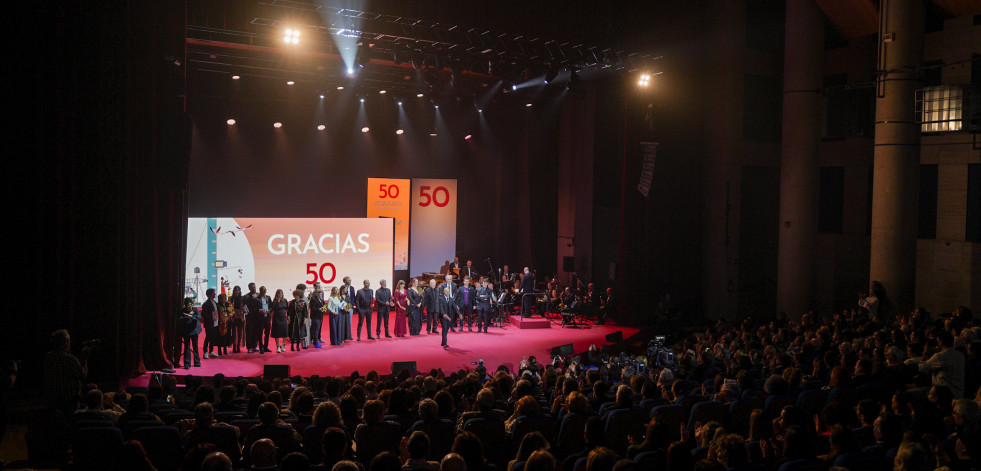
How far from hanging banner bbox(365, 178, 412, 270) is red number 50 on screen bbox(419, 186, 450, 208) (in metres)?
0.48

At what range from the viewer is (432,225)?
952 inches

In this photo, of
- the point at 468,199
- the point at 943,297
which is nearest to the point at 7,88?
the point at 468,199

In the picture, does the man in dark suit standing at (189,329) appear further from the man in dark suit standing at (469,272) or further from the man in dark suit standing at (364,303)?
the man in dark suit standing at (469,272)

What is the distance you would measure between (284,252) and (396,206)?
5.48 meters

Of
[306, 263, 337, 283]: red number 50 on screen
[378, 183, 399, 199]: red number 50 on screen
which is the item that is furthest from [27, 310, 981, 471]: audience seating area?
[378, 183, 399, 199]: red number 50 on screen

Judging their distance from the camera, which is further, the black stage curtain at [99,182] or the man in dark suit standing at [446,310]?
the man in dark suit standing at [446,310]

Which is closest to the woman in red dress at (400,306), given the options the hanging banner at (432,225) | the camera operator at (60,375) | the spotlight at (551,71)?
the hanging banner at (432,225)

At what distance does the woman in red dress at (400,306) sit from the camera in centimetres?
1780

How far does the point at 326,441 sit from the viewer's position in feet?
15.9

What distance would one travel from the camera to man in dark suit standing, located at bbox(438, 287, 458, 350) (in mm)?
16859

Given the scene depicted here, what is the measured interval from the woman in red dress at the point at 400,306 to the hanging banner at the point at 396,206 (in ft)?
17.9

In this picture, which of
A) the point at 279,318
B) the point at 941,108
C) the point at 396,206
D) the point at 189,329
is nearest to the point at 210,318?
the point at 189,329

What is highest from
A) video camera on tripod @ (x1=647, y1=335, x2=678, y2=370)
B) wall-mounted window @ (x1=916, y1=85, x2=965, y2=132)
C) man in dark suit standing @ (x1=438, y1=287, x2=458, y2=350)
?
wall-mounted window @ (x1=916, y1=85, x2=965, y2=132)

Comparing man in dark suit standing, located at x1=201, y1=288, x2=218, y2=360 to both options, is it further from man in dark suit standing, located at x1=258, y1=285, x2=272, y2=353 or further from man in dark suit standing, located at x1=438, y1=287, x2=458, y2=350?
man in dark suit standing, located at x1=438, y1=287, x2=458, y2=350
